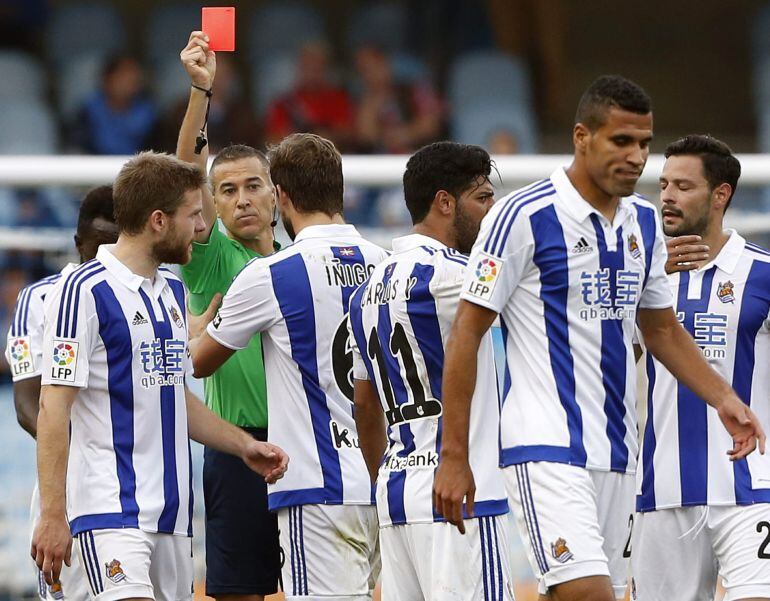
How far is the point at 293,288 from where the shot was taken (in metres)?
5.41

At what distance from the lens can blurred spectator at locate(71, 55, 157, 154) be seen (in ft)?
45.2

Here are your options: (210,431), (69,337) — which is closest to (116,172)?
(210,431)

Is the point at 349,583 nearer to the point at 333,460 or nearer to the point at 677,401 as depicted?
the point at 333,460

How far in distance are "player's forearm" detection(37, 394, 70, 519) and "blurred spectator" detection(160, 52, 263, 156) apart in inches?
346

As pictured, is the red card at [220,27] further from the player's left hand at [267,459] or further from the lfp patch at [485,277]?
the lfp patch at [485,277]

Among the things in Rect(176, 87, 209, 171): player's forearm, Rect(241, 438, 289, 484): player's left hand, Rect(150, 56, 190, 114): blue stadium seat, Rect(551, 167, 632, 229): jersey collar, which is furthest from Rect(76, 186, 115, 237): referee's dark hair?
Rect(150, 56, 190, 114): blue stadium seat

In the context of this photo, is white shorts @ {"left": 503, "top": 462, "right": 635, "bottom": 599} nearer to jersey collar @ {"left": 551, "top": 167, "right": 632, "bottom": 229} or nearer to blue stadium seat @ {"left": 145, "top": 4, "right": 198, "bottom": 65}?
jersey collar @ {"left": 551, "top": 167, "right": 632, "bottom": 229}

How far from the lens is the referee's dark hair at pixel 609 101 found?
4672 mm

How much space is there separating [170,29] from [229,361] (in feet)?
35.8

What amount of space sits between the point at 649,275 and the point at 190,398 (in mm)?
1741

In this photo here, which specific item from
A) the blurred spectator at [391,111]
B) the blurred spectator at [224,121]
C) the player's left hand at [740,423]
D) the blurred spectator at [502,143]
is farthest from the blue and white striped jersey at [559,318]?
the blurred spectator at [391,111]

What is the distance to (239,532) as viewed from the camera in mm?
5805

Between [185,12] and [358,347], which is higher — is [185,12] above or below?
above

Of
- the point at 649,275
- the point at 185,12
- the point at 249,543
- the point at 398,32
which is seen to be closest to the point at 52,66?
the point at 185,12
